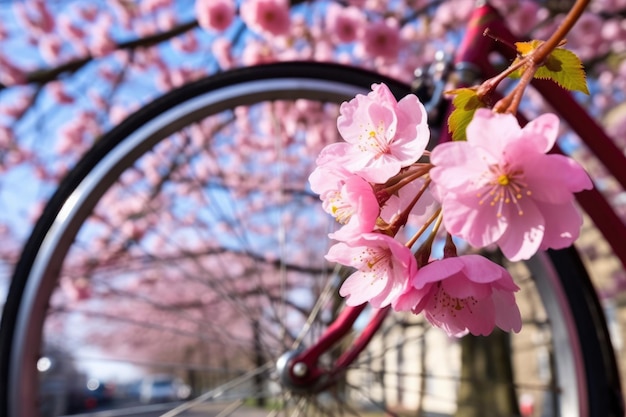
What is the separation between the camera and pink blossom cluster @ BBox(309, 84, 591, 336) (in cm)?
33

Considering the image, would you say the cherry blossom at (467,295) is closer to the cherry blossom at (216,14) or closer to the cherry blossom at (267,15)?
the cherry blossom at (267,15)

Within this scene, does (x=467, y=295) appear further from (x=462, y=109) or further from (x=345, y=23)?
(x=345, y=23)

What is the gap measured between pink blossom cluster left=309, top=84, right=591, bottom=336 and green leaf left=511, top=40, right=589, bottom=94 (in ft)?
0.22

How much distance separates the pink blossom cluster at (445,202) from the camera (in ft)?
1.07

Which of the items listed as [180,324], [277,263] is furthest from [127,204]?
[277,263]

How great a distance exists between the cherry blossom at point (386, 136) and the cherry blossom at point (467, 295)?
0.22 feet

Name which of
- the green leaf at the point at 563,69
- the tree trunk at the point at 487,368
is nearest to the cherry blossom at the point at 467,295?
the green leaf at the point at 563,69

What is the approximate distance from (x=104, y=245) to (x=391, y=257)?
9.16ft

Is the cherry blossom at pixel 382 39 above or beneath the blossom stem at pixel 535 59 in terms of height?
above

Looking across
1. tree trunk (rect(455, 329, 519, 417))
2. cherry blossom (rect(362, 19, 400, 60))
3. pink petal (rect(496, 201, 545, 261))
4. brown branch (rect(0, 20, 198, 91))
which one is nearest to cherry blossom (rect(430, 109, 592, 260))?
pink petal (rect(496, 201, 545, 261))

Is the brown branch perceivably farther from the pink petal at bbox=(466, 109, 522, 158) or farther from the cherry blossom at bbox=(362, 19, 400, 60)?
the pink petal at bbox=(466, 109, 522, 158)

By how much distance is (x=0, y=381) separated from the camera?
909mm

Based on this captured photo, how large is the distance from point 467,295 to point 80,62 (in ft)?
9.34

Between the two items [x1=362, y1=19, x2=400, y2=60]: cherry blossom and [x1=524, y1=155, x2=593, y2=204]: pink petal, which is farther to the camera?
[x1=362, y1=19, x2=400, y2=60]: cherry blossom
